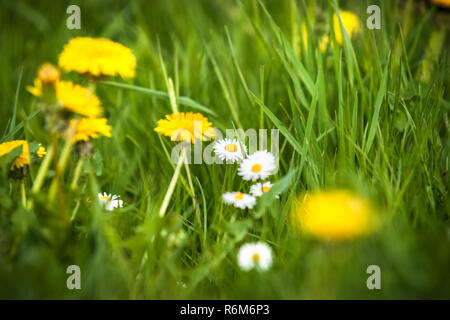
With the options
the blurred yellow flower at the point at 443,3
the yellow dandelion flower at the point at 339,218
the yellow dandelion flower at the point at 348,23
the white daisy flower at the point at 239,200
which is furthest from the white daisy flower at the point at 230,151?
the blurred yellow flower at the point at 443,3

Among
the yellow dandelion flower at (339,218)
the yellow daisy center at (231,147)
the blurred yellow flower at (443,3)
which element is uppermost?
the blurred yellow flower at (443,3)

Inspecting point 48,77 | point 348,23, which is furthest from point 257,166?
point 348,23

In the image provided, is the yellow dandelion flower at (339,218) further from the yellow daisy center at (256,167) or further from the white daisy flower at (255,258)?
the yellow daisy center at (256,167)

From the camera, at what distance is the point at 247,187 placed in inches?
47.6

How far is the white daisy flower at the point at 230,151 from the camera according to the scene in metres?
1.13

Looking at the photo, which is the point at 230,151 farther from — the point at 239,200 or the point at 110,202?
the point at 110,202

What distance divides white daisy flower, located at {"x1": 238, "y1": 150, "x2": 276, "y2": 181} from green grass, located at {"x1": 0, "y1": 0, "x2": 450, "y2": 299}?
58 mm

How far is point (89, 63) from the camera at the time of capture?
0.93m

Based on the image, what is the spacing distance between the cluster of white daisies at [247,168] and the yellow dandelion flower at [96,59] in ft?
1.09

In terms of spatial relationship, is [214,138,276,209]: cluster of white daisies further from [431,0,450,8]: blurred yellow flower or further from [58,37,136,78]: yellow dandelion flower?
[431,0,450,8]: blurred yellow flower

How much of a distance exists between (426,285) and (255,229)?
39 centimetres

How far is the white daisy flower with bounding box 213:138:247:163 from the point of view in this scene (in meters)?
1.13

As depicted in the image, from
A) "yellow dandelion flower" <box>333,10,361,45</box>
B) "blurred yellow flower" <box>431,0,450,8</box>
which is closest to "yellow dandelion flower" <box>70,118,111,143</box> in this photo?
"yellow dandelion flower" <box>333,10,361,45</box>
